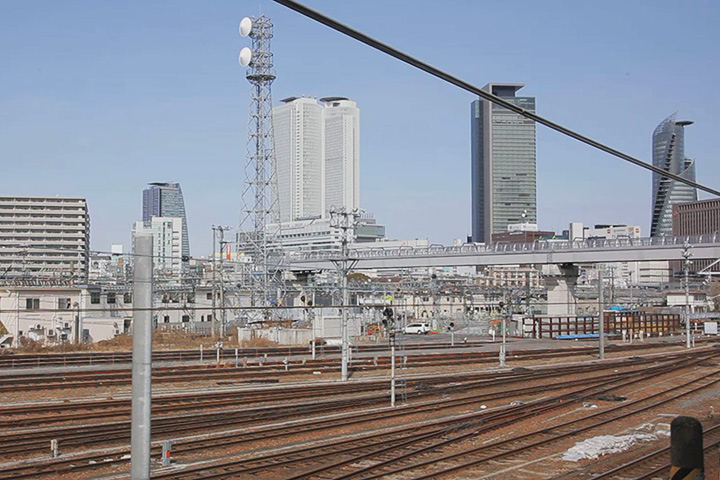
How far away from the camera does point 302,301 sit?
66062 millimetres

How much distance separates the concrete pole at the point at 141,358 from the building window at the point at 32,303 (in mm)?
38153

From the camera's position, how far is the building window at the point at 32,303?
4288cm

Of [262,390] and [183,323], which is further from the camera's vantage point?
[183,323]

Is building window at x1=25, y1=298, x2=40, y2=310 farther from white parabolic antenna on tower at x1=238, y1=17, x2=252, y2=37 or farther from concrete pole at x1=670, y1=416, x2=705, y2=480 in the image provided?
concrete pole at x1=670, y1=416, x2=705, y2=480

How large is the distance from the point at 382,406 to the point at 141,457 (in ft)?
45.8

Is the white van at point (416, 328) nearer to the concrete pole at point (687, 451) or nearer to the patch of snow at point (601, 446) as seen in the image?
the patch of snow at point (601, 446)

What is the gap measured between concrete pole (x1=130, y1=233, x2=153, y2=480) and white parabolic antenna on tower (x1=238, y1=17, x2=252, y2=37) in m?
45.5

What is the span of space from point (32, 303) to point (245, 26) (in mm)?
22659

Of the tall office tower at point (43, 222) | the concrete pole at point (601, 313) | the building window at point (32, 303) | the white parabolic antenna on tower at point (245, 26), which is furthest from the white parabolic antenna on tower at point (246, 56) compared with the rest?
the tall office tower at point (43, 222)

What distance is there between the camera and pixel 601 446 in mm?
15531

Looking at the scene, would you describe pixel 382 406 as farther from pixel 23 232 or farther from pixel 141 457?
pixel 23 232

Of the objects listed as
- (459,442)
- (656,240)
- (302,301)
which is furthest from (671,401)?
(302,301)

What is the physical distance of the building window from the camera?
141 ft

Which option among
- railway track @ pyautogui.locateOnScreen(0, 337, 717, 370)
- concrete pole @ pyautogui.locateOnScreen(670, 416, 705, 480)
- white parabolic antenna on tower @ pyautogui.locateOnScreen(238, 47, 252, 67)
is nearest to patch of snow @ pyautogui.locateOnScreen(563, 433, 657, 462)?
concrete pole @ pyautogui.locateOnScreen(670, 416, 705, 480)
